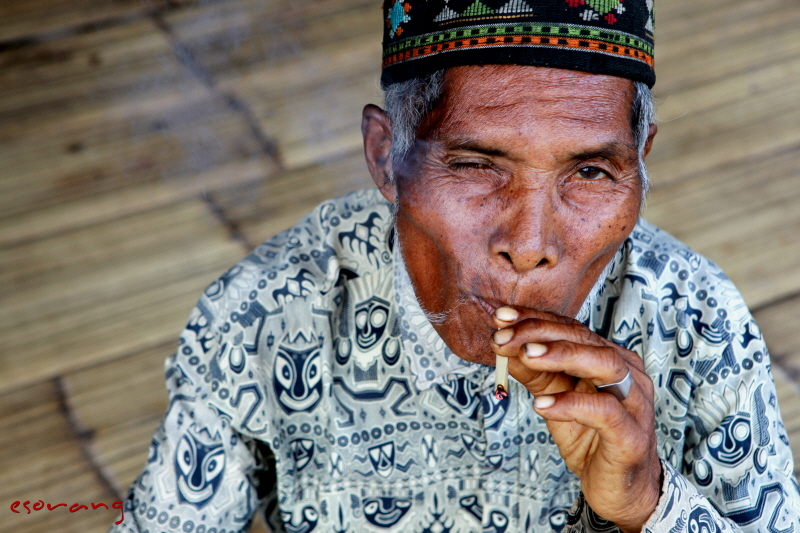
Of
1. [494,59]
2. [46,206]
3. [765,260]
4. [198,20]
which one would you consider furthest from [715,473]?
[198,20]

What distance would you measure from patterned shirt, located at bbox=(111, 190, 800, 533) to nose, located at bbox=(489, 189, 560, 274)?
328 millimetres

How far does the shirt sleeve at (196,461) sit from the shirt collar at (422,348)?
0.36m

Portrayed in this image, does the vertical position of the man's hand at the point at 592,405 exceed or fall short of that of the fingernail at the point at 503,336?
it falls short

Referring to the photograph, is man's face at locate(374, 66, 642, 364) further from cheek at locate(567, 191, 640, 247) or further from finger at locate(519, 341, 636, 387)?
finger at locate(519, 341, 636, 387)

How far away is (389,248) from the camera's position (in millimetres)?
1685

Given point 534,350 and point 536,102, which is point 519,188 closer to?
point 536,102

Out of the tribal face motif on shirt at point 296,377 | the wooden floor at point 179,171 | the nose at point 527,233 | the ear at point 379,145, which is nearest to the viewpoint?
the nose at point 527,233

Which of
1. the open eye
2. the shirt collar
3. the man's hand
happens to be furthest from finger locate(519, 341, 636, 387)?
the shirt collar

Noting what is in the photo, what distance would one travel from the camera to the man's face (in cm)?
132

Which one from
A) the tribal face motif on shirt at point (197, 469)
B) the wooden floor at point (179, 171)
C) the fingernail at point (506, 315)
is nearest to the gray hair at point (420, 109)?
the fingernail at point (506, 315)

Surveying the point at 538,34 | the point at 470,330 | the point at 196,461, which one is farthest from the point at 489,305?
the point at 196,461

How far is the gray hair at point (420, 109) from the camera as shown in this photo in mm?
1406

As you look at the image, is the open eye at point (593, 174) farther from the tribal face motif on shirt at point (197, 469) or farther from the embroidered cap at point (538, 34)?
the tribal face motif on shirt at point (197, 469)

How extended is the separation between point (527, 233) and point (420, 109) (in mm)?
296
